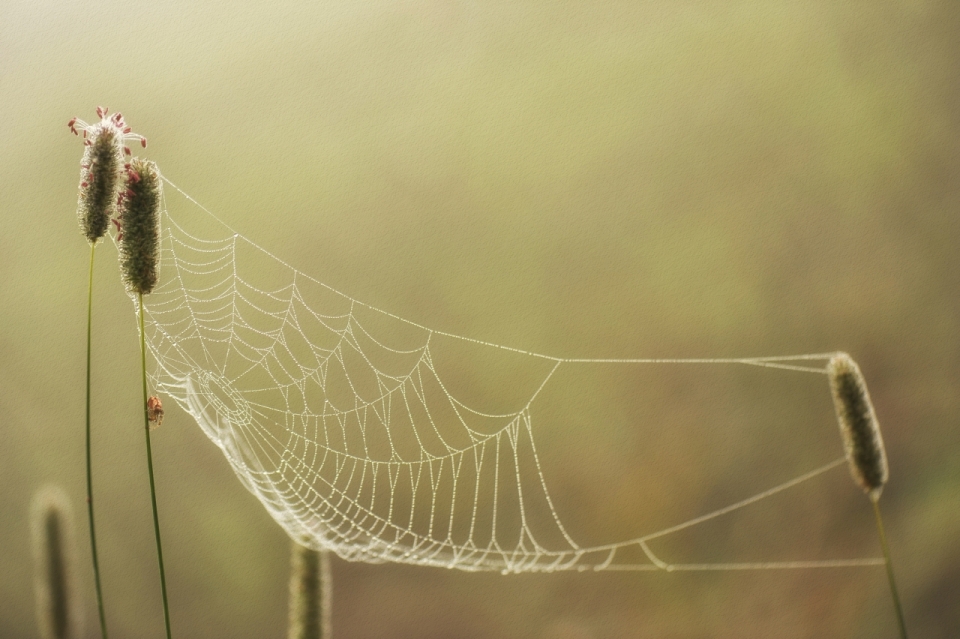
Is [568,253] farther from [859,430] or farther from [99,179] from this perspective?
[99,179]

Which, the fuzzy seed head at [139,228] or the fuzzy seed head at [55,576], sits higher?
the fuzzy seed head at [139,228]

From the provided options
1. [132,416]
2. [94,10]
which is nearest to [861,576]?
[132,416]

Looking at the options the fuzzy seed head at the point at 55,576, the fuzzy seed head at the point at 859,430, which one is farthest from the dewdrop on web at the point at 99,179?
the fuzzy seed head at the point at 859,430

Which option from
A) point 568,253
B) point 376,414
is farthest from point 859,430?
point 376,414

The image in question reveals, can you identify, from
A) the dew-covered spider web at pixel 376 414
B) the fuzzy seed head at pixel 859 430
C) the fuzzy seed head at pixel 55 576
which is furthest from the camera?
the dew-covered spider web at pixel 376 414

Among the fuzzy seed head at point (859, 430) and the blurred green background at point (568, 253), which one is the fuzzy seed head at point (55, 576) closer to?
the blurred green background at point (568, 253)

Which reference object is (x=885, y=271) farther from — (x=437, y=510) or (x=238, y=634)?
(x=238, y=634)

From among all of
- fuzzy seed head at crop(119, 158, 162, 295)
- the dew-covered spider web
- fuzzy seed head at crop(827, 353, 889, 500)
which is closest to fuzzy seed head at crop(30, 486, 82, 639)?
fuzzy seed head at crop(119, 158, 162, 295)
